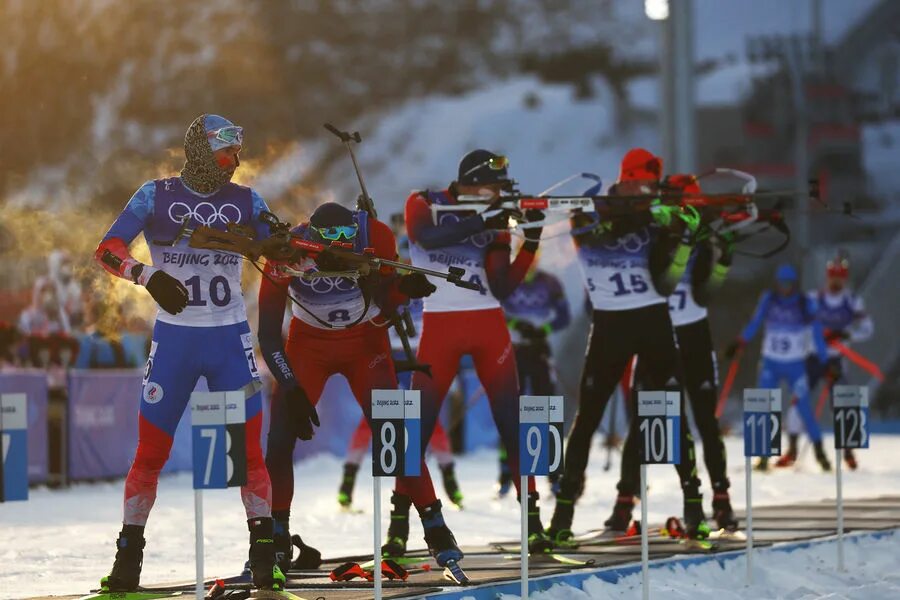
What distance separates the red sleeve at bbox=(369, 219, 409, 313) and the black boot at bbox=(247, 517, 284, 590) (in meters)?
1.35

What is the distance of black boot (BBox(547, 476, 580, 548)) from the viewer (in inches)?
376

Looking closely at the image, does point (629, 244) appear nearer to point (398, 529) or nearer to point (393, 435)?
point (398, 529)

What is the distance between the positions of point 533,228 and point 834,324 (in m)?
9.39

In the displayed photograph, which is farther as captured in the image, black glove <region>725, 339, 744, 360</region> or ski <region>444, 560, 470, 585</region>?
black glove <region>725, 339, 744, 360</region>

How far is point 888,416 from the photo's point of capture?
28.7 m

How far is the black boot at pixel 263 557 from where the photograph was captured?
Result: 284 inches

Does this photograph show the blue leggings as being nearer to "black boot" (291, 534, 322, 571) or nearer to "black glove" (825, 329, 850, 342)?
"black glove" (825, 329, 850, 342)

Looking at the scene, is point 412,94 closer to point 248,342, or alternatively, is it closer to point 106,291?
point 106,291

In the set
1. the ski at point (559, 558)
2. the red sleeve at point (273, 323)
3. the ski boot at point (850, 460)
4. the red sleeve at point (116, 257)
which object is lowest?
the ski at point (559, 558)

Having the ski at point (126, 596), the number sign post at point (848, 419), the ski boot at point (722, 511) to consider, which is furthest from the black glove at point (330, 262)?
the ski boot at point (722, 511)

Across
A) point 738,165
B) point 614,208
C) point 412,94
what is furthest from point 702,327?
point 412,94

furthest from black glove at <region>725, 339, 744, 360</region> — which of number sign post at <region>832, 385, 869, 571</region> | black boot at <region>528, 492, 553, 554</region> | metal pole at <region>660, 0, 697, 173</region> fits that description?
black boot at <region>528, 492, 553, 554</region>

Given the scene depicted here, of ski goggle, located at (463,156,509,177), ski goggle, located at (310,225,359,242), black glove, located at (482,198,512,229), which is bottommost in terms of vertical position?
ski goggle, located at (310,225,359,242)

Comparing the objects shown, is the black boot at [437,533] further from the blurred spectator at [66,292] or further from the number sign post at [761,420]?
the blurred spectator at [66,292]
